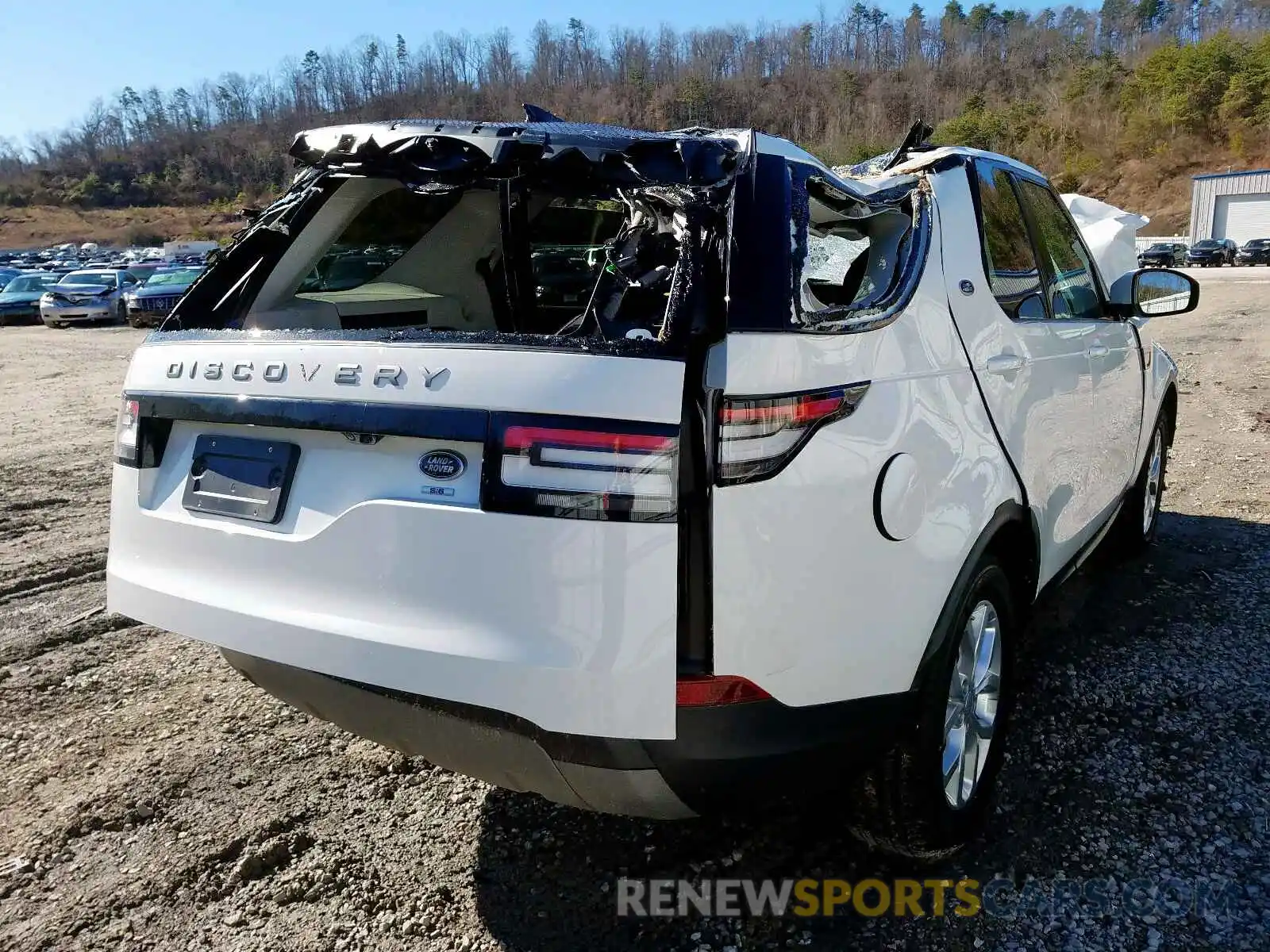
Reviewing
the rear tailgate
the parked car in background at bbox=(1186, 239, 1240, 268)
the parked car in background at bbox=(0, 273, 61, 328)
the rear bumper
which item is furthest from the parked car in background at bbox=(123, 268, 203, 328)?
the parked car in background at bbox=(1186, 239, 1240, 268)

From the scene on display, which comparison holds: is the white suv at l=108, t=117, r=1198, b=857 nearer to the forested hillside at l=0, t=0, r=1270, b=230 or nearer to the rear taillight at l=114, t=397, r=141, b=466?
the rear taillight at l=114, t=397, r=141, b=466

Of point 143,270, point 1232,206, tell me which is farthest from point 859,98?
point 143,270

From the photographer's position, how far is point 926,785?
2.32m

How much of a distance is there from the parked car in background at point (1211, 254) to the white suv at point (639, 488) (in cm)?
5311

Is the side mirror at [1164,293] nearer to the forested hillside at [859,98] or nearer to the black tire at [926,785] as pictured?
the black tire at [926,785]

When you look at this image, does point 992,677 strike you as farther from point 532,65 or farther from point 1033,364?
point 532,65

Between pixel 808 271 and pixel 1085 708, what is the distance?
2147 millimetres

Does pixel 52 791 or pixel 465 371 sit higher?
pixel 465 371

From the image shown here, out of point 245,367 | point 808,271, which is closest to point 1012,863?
point 808,271

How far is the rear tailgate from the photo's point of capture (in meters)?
1.81

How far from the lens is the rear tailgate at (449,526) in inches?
71.1

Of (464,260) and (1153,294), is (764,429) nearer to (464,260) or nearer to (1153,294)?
(464,260)

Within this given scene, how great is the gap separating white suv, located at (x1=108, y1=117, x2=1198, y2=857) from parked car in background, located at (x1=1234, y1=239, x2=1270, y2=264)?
180 ft

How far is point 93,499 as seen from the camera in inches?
249
